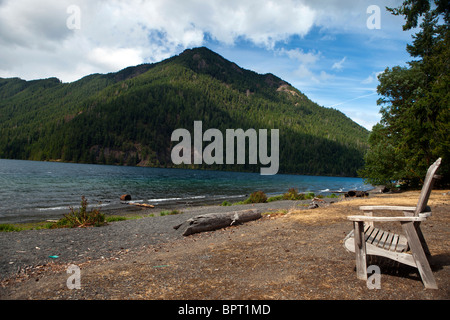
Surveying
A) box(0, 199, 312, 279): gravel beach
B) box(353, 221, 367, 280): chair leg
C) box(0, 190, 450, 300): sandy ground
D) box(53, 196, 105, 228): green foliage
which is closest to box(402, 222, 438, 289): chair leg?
box(0, 190, 450, 300): sandy ground

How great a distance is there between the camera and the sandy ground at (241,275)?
4.12 meters

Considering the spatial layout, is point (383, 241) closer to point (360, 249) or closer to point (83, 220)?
point (360, 249)

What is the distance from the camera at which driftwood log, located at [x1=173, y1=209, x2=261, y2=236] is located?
10383 mm

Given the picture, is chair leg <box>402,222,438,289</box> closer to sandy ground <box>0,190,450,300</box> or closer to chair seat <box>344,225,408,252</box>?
sandy ground <box>0,190,450,300</box>

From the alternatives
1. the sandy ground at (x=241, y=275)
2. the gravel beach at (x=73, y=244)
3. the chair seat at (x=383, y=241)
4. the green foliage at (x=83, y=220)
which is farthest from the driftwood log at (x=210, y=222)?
the chair seat at (x=383, y=241)

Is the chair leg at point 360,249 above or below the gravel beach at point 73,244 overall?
above

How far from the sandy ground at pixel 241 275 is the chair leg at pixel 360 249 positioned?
0.14m

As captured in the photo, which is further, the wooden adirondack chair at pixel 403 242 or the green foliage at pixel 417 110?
the green foliage at pixel 417 110

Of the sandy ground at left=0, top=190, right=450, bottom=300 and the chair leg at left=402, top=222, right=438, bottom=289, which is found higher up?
the chair leg at left=402, top=222, right=438, bottom=289

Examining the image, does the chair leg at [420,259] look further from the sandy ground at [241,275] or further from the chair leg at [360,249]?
the chair leg at [360,249]

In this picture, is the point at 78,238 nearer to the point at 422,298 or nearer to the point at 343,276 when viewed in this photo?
the point at 343,276

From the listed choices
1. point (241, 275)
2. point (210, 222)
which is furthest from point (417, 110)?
point (241, 275)
